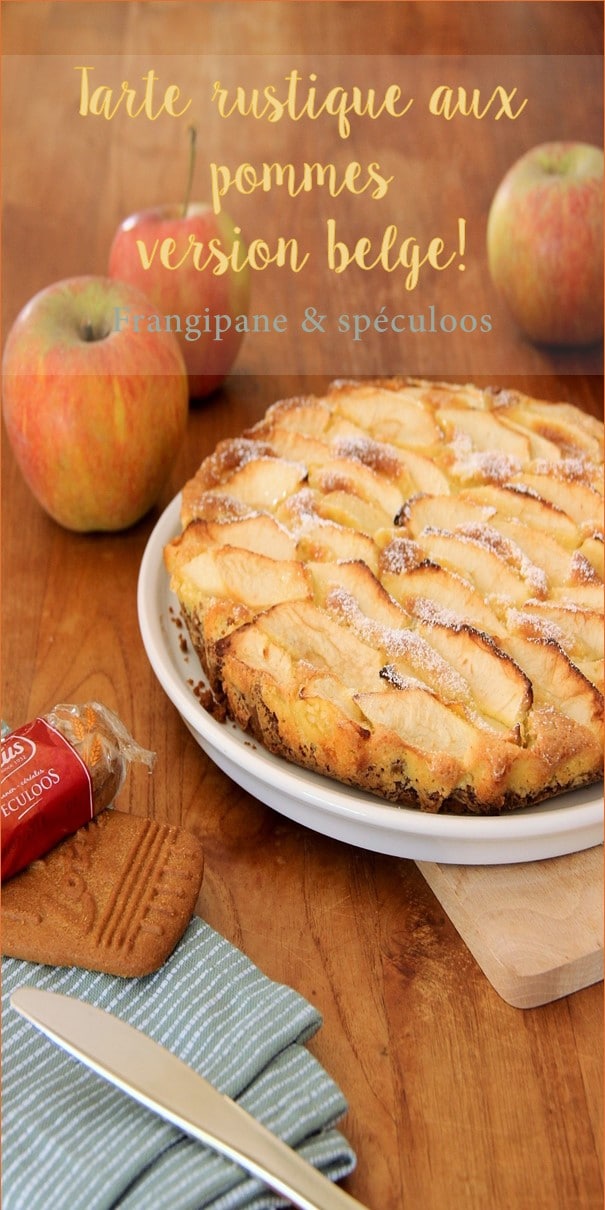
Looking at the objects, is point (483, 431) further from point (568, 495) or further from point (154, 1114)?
point (154, 1114)

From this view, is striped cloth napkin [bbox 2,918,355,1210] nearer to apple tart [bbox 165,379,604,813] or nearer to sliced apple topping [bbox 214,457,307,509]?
apple tart [bbox 165,379,604,813]

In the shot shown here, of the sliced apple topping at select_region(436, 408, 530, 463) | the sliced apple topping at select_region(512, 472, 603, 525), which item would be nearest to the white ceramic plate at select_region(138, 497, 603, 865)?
the sliced apple topping at select_region(512, 472, 603, 525)

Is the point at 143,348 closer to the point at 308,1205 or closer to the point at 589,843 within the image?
the point at 589,843

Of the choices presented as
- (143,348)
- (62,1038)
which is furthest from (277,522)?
(62,1038)

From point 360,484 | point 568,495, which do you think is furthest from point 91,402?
point 568,495

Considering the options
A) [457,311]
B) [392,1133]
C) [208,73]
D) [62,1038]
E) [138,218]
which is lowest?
[392,1133]

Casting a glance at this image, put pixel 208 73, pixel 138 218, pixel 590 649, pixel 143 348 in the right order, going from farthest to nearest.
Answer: pixel 208 73 → pixel 138 218 → pixel 143 348 → pixel 590 649

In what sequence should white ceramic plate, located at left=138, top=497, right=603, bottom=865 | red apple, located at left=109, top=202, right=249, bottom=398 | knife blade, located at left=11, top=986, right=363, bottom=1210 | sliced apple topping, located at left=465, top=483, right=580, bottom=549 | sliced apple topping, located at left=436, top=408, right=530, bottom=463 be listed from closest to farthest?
knife blade, located at left=11, top=986, right=363, bottom=1210 → white ceramic plate, located at left=138, top=497, right=603, bottom=865 → sliced apple topping, located at left=465, top=483, right=580, bottom=549 → sliced apple topping, located at left=436, top=408, right=530, bottom=463 → red apple, located at left=109, top=202, right=249, bottom=398
